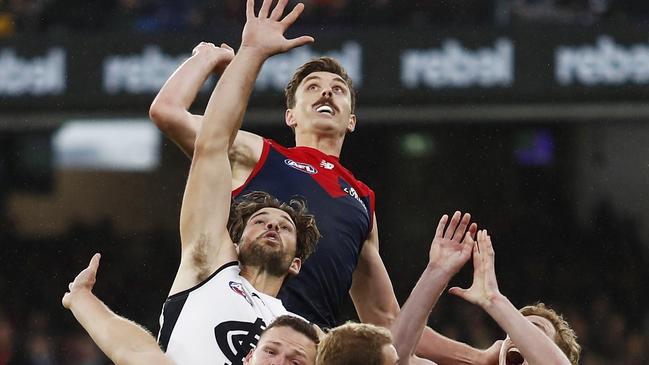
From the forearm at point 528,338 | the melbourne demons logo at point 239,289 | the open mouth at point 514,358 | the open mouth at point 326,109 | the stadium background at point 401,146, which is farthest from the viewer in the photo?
the stadium background at point 401,146

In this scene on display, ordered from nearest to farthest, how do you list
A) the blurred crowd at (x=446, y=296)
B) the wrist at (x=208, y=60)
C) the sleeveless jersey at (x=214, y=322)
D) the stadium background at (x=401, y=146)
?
the sleeveless jersey at (x=214, y=322)
the wrist at (x=208, y=60)
the stadium background at (x=401, y=146)
the blurred crowd at (x=446, y=296)

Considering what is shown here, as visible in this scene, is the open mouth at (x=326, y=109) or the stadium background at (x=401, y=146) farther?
the stadium background at (x=401, y=146)

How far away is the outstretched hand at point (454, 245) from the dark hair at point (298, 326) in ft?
3.42

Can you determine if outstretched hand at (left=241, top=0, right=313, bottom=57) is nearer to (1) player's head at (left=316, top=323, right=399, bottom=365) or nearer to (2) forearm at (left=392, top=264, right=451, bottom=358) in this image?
(2) forearm at (left=392, top=264, right=451, bottom=358)

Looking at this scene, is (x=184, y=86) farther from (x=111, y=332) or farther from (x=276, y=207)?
(x=111, y=332)

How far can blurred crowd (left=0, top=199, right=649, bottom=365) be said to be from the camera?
1144 centimetres

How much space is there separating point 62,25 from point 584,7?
4.74m

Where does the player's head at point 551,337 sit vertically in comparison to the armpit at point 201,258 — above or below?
below

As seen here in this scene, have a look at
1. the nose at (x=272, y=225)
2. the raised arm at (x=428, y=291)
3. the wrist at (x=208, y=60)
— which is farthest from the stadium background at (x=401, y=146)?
the nose at (x=272, y=225)

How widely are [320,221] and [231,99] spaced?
38.5 inches

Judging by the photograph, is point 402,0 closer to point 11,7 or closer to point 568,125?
point 568,125

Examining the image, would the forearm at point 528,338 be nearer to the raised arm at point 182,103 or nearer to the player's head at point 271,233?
the player's head at point 271,233

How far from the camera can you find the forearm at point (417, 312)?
4.96 meters

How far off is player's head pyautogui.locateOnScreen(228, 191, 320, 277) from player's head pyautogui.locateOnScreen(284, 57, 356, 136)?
0.90 metres
